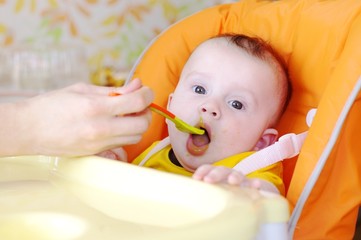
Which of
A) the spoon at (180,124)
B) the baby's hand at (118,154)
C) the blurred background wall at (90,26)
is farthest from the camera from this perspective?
the blurred background wall at (90,26)

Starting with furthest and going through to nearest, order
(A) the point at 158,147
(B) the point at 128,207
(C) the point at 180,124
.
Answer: (A) the point at 158,147, (C) the point at 180,124, (B) the point at 128,207

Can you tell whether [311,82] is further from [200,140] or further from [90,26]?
[90,26]

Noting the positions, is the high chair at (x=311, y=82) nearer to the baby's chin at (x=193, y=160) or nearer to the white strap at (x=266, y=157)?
the white strap at (x=266, y=157)

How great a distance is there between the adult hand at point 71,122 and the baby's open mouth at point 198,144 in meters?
0.27

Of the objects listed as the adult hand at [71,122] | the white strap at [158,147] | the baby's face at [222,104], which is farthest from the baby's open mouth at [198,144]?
the adult hand at [71,122]

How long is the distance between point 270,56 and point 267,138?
15 cm

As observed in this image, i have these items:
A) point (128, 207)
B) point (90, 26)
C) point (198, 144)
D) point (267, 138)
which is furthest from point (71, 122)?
point (90, 26)

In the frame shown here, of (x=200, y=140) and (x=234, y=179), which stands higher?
(x=234, y=179)

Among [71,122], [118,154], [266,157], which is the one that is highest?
[71,122]

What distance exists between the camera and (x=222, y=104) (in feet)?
3.85

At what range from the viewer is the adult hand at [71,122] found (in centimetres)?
85

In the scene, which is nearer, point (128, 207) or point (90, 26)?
point (128, 207)

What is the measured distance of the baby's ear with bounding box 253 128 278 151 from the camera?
123cm

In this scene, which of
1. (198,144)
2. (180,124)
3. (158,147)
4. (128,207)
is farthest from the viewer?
(158,147)
